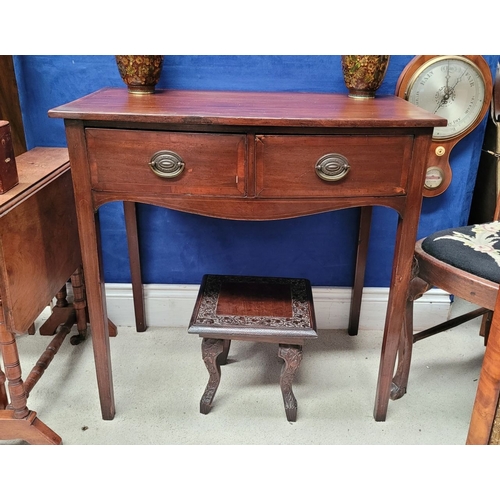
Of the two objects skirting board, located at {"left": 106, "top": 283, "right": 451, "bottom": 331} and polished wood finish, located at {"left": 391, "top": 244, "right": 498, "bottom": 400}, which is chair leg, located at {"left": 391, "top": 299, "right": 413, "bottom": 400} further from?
skirting board, located at {"left": 106, "top": 283, "right": 451, "bottom": 331}

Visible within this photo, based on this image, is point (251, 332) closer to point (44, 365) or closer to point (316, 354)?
point (316, 354)

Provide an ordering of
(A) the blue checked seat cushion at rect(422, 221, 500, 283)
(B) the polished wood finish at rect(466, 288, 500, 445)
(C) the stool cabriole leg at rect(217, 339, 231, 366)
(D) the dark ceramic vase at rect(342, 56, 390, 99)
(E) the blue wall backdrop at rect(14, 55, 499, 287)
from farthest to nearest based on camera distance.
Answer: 1. (C) the stool cabriole leg at rect(217, 339, 231, 366)
2. (E) the blue wall backdrop at rect(14, 55, 499, 287)
3. (D) the dark ceramic vase at rect(342, 56, 390, 99)
4. (A) the blue checked seat cushion at rect(422, 221, 500, 283)
5. (B) the polished wood finish at rect(466, 288, 500, 445)

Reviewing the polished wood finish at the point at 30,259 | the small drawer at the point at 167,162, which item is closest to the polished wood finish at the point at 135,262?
the polished wood finish at the point at 30,259

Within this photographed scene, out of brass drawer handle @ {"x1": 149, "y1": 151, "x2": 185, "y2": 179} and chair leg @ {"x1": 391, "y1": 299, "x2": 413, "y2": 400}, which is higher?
brass drawer handle @ {"x1": 149, "y1": 151, "x2": 185, "y2": 179}

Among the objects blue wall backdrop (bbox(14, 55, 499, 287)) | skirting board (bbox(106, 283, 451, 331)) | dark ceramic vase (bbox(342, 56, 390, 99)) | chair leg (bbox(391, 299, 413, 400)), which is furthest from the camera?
skirting board (bbox(106, 283, 451, 331))

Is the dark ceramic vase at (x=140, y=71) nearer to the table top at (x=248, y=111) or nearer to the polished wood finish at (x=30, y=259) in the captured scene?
the table top at (x=248, y=111)

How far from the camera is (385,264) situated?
74.3 inches

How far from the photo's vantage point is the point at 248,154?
3.77 feet

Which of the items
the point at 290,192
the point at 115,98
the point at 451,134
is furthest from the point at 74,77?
the point at 451,134

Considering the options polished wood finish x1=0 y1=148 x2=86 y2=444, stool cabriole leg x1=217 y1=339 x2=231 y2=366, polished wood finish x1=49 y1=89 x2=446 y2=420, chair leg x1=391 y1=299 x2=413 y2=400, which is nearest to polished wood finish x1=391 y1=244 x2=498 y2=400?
chair leg x1=391 y1=299 x2=413 y2=400

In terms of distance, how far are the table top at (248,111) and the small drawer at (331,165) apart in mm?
45

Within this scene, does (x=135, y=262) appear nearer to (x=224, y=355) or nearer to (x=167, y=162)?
(x=224, y=355)

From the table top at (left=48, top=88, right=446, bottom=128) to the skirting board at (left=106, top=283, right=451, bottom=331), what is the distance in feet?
2.58

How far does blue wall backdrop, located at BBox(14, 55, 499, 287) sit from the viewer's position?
5.29 ft
